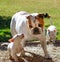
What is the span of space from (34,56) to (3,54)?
903mm

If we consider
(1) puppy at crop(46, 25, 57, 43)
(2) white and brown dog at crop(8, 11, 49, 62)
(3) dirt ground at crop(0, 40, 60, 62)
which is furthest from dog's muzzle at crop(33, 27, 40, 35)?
(1) puppy at crop(46, 25, 57, 43)

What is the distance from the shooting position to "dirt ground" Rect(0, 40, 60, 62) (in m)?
8.70

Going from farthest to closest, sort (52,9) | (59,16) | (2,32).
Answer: (52,9)
(59,16)
(2,32)

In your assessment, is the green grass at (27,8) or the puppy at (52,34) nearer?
the puppy at (52,34)

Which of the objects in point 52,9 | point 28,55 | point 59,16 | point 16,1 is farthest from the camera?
point 16,1

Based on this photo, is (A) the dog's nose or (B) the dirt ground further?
(B) the dirt ground

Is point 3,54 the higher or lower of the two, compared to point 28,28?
lower

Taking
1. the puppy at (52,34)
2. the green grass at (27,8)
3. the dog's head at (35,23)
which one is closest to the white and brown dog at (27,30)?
the dog's head at (35,23)

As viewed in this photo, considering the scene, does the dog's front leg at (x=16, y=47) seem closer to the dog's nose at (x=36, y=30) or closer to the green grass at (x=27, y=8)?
the dog's nose at (x=36, y=30)

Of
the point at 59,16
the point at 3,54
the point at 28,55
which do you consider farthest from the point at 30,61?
the point at 59,16

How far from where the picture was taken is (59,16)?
56.8ft

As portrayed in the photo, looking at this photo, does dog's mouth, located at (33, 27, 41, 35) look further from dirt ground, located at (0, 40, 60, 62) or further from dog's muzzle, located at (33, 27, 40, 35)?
dirt ground, located at (0, 40, 60, 62)

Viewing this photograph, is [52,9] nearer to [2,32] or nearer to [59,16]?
[59,16]

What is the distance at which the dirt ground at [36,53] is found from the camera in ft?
28.5
